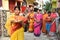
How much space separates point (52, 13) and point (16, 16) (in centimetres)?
291

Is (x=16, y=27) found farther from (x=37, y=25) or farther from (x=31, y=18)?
(x=31, y=18)

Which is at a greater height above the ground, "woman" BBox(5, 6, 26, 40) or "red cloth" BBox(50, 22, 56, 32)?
"woman" BBox(5, 6, 26, 40)

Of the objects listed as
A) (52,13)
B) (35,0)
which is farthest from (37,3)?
(52,13)

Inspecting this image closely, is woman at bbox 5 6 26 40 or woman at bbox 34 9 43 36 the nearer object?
woman at bbox 5 6 26 40

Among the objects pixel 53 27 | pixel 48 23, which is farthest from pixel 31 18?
pixel 53 27

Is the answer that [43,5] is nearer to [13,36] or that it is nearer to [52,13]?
[52,13]

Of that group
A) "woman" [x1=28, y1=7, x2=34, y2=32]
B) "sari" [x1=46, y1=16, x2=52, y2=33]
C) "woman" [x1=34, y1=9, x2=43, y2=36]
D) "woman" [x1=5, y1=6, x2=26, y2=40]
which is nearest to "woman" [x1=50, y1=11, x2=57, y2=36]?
"sari" [x1=46, y1=16, x2=52, y2=33]

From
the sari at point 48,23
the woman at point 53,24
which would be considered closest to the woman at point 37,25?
the sari at point 48,23

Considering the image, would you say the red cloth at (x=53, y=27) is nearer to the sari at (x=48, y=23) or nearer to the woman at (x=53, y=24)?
the woman at (x=53, y=24)

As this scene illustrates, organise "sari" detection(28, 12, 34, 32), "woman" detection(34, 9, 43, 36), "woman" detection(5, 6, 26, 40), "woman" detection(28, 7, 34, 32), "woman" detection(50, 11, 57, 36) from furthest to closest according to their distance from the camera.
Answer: "sari" detection(28, 12, 34, 32) < "woman" detection(28, 7, 34, 32) < "woman" detection(50, 11, 57, 36) < "woman" detection(34, 9, 43, 36) < "woman" detection(5, 6, 26, 40)

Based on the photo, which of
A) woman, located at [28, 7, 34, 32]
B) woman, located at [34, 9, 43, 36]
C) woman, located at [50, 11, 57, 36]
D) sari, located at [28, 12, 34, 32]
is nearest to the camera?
woman, located at [34, 9, 43, 36]

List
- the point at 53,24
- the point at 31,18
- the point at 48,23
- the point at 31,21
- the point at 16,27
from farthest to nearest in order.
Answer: the point at 31,21
the point at 31,18
the point at 48,23
the point at 53,24
the point at 16,27

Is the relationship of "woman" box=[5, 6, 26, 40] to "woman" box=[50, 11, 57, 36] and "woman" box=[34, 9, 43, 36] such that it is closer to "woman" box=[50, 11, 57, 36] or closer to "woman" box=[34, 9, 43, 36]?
"woman" box=[34, 9, 43, 36]

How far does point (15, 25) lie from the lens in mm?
4848
